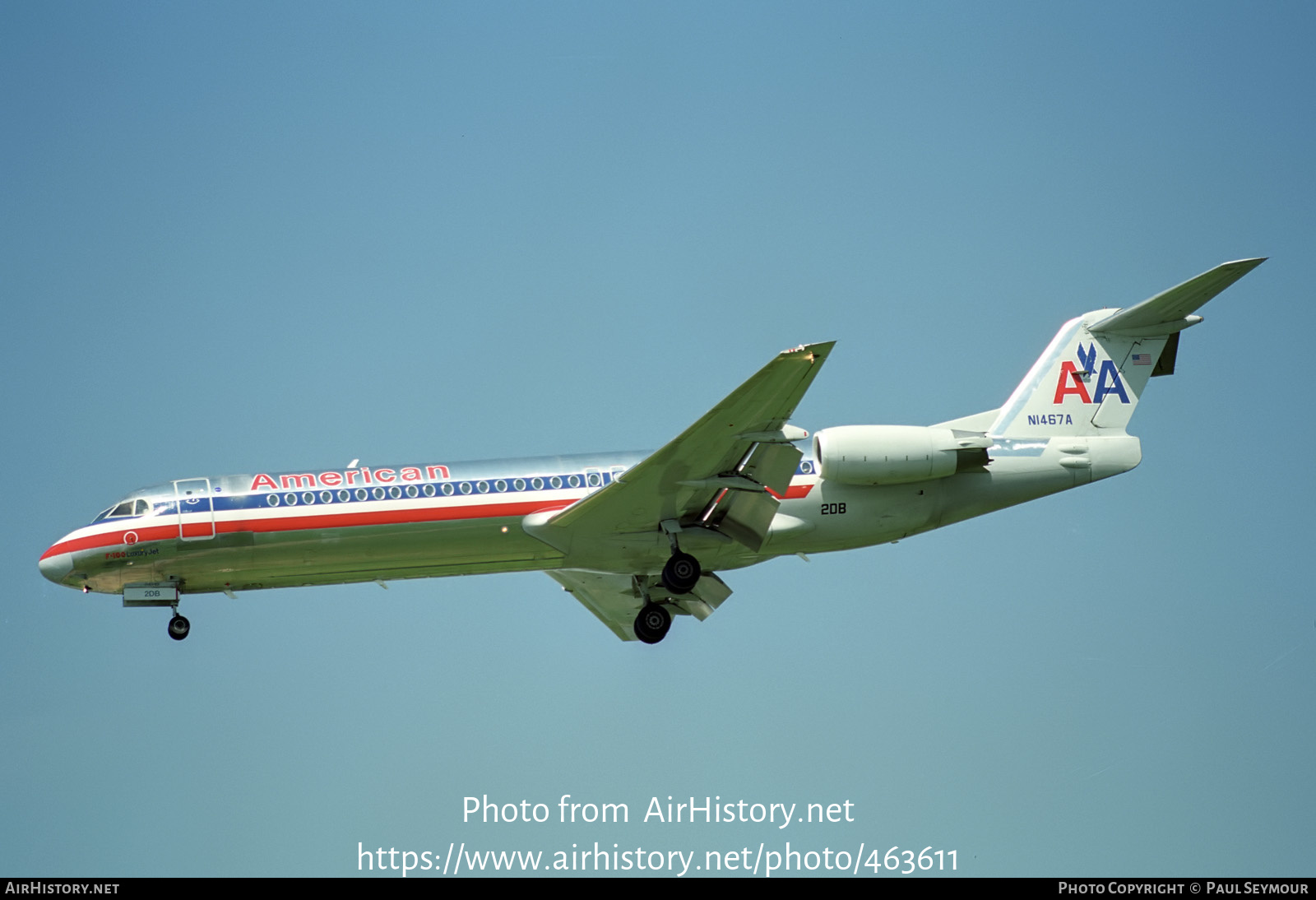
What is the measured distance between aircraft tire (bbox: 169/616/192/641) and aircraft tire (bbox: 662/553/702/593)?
25.4ft

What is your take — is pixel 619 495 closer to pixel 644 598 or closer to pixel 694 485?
pixel 694 485

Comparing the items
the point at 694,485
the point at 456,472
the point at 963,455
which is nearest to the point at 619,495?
the point at 694,485

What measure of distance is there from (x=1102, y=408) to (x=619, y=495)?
A: 909cm

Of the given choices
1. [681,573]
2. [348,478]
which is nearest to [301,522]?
[348,478]

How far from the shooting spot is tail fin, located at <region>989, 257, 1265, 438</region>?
25.0 m

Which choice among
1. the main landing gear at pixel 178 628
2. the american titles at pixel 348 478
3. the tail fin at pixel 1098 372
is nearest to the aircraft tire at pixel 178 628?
the main landing gear at pixel 178 628

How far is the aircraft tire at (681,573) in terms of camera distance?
2334 cm

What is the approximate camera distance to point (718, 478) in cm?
2231

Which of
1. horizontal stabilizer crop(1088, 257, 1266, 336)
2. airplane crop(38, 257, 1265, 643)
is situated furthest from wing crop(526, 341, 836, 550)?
horizontal stabilizer crop(1088, 257, 1266, 336)

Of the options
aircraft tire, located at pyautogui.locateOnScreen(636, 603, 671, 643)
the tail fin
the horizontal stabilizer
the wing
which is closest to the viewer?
the wing

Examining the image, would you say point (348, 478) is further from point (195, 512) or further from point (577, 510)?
point (577, 510)

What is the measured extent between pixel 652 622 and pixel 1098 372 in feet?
30.0

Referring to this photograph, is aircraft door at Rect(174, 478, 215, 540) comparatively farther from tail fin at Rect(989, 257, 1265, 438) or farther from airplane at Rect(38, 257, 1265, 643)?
tail fin at Rect(989, 257, 1265, 438)
